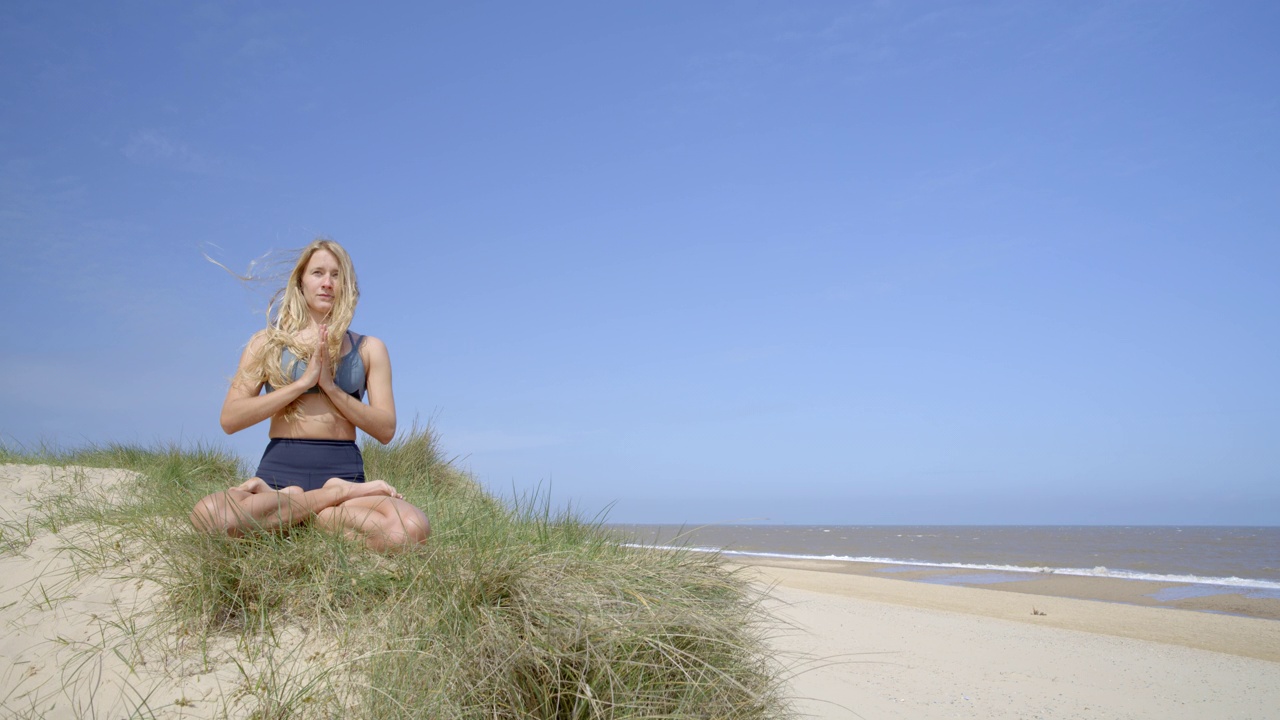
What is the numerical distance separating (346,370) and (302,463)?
1.65ft

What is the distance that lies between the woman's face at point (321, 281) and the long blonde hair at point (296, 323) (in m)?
0.02

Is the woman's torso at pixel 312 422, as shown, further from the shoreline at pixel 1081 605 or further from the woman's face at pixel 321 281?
the shoreline at pixel 1081 605

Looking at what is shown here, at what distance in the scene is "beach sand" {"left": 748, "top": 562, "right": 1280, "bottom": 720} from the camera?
5324 millimetres

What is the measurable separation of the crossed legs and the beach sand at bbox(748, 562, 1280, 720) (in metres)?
1.73

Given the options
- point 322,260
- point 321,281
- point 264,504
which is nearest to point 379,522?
point 264,504

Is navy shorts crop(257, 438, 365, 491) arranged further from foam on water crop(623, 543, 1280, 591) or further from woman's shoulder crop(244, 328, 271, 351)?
foam on water crop(623, 543, 1280, 591)

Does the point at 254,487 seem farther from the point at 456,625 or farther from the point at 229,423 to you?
the point at 456,625

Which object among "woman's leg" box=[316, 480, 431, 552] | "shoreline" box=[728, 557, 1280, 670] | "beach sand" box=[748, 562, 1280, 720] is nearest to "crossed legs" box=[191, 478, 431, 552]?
"woman's leg" box=[316, 480, 431, 552]

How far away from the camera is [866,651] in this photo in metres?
6.42

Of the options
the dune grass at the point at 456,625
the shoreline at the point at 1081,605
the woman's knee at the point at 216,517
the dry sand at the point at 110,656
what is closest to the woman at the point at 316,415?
the woman's knee at the point at 216,517

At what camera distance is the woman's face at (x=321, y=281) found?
12.4 ft

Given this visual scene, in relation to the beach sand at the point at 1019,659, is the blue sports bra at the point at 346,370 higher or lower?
higher

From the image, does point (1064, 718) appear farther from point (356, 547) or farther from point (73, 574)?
point (73, 574)

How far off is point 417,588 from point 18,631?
168cm
